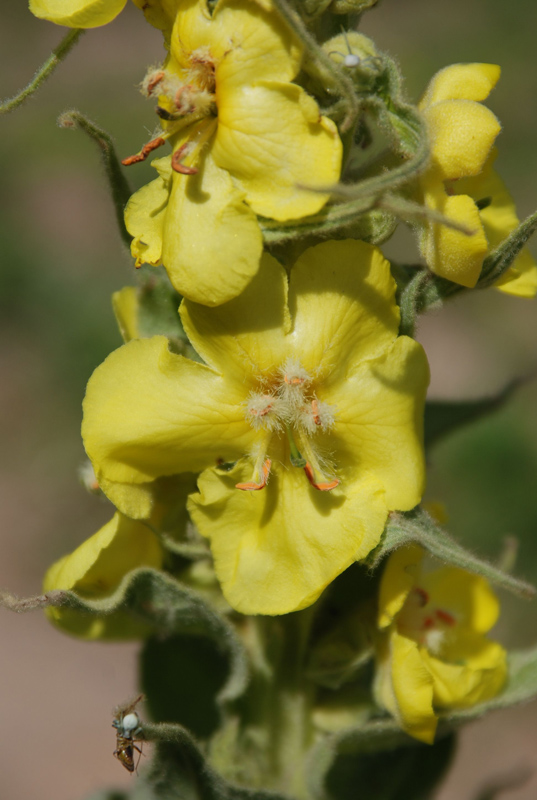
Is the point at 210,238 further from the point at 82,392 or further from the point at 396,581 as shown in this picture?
the point at 82,392

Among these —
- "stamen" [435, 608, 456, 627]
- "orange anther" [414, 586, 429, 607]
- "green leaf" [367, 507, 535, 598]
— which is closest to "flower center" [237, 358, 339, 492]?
"green leaf" [367, 507, 535, 598]

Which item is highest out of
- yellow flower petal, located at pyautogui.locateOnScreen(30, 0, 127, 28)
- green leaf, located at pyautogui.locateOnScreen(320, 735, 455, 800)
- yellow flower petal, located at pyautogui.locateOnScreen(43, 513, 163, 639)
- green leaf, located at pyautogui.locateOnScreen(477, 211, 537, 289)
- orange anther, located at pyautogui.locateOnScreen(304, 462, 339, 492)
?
yellow flower petal, located at pyautogui.locateOnScreen(30, 0, 127, 28)

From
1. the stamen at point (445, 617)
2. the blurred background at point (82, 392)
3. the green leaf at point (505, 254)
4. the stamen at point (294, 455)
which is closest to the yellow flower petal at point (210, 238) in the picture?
the stamen at point (294, 455)

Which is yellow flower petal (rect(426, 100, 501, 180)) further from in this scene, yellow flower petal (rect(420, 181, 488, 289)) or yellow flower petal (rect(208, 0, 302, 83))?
yellow flower petal (rect(208, 0, 302, 83))

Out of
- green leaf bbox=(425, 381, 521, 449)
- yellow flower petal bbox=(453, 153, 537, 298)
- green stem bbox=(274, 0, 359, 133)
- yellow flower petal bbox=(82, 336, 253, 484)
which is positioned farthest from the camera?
green leaf bbox=(425, 381, 521, 449)

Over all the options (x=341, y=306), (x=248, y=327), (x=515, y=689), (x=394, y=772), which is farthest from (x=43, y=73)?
(x=394, y=772)
